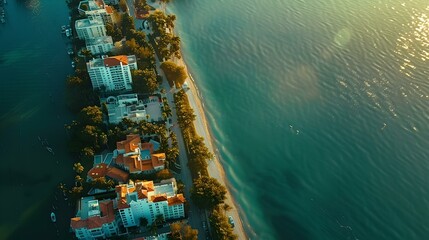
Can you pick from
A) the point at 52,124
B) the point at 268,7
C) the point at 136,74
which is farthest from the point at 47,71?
the point at 268,7

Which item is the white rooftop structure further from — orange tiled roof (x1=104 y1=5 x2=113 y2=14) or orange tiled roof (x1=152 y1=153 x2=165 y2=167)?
orange tiled roof (x1=104 y1=5 x2=113 y2=14)

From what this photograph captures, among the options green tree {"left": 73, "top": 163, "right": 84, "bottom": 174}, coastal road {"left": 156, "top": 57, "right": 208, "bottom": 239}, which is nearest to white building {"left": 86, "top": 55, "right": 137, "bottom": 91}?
coastal road {"left": 156, "top": 57, "right": 208, "bottom": 239}

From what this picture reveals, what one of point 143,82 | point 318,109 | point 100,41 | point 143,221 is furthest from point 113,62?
point 318,109

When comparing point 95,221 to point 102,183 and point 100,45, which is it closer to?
point 102,183

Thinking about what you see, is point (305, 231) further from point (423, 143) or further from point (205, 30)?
point (205, 30)

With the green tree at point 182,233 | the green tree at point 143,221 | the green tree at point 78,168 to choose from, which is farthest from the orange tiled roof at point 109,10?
the green tree at point 182,233

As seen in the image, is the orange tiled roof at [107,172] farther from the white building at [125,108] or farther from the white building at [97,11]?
the white building at [97,11]
